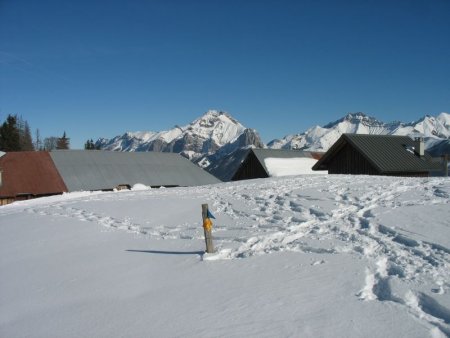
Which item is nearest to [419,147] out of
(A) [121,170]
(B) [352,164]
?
(B) [352,164]

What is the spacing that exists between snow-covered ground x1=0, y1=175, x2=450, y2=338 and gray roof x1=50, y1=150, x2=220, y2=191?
87.0 feet

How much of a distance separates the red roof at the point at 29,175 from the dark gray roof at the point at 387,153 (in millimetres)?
22967

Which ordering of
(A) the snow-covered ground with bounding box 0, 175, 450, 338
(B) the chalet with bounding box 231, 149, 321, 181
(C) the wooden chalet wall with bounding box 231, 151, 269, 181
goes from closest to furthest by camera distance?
(A) the snow-covered ground with bounding box 0, 175, 450, 338 → (B) the chalet with bounding box 231, 149, 321, 181 → (C) the wooden chalet wall with bounding box 231, 151, 269, 181

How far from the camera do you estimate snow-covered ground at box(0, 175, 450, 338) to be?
5.07 meters

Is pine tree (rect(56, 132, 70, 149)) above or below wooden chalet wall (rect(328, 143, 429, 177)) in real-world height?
above

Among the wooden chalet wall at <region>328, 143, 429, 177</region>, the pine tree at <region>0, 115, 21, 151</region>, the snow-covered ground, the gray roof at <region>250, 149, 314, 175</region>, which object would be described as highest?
the pine tree at <region>0, 115, 21, 151</region>

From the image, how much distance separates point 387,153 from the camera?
2691 centimetres

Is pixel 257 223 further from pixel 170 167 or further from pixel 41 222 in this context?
pixel 170 167

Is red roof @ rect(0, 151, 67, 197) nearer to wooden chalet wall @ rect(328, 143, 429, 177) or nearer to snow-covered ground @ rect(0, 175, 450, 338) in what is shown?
wooden chalet wall @ rect(328, 143, 429, 177)

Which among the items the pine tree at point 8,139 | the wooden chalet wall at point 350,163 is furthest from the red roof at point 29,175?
the pine tree at point 8,139

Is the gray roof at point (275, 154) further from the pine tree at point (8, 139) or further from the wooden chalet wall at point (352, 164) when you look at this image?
the pine tree at point (8, 139)

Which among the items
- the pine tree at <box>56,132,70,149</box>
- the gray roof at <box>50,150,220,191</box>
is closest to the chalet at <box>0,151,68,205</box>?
the gray roof at <box>50,150,220,191</box>

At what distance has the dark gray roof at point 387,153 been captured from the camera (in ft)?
84.4

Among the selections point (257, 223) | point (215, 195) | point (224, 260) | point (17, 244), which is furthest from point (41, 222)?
point (224, 260)
